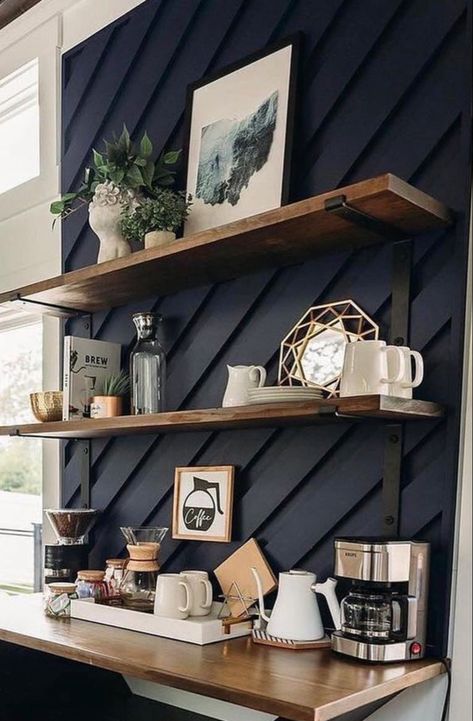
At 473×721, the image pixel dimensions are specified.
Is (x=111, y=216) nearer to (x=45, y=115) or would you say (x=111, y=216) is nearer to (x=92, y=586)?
(x=45, y=115)

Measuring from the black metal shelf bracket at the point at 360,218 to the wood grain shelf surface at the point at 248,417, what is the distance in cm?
38

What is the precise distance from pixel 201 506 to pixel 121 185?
0.91 m

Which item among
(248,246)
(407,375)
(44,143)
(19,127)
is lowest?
(407,375)

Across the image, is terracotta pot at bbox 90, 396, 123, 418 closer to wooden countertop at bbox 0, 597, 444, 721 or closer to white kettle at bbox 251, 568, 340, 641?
wooden countertop at bbox 0, 597, 444, 721

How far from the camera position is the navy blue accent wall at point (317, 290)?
1.75 meters

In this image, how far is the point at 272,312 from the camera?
208 centimetres

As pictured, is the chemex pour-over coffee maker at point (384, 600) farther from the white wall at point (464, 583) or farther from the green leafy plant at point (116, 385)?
the green leafy plant at point (116, 385)

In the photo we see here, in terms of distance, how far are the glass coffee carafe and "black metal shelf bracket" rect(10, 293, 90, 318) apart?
1.38 meters

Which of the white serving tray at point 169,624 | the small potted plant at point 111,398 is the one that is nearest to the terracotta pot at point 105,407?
the small potted plant at point 111,398

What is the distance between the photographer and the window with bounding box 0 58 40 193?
10.2 ft

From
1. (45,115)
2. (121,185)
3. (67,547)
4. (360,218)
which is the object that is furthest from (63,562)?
(45,115)

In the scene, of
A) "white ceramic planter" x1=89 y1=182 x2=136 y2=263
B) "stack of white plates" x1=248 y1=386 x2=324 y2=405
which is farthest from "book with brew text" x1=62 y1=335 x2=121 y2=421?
"stack of white plates" x1=248 y1=386 x2=324 y2=405

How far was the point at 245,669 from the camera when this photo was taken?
160 centimetres

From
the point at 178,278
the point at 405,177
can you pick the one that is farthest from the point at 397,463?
the point at 178,278
